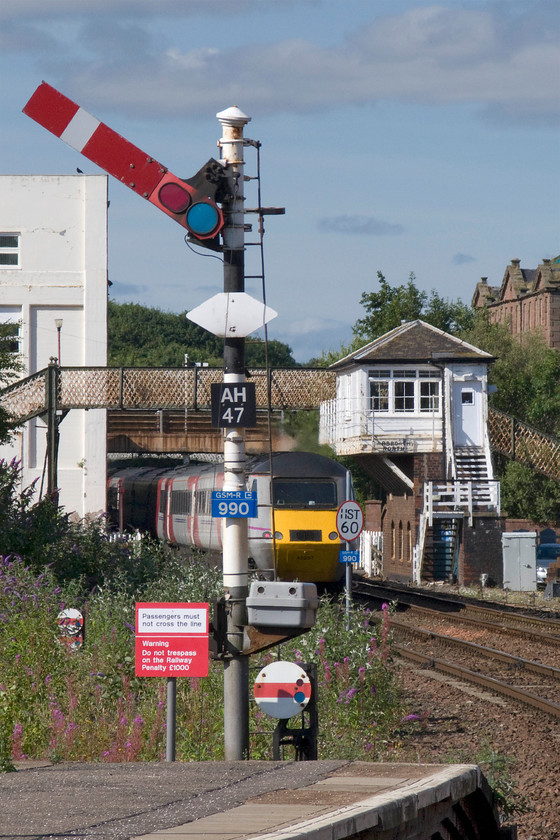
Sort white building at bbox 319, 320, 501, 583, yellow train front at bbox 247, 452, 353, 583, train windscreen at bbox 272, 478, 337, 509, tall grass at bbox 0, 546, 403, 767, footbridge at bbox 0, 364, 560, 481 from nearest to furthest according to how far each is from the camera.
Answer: tall grass at bbox 0, 546, 403, 767 < yellow train front at bbox 247, 452, 353, 583 < train windscreen at bbox 272, 478, 337, 509 < footbridge at bbox 0, 364, 560, 481 < white building at bbox 319, 320, 501, 583

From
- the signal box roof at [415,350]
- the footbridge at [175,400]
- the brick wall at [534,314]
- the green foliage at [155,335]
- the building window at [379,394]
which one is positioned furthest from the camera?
the green foliage at [155,335]

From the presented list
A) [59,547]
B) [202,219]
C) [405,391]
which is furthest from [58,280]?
[202,219]

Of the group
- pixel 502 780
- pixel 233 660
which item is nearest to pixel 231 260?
pixel 233 660

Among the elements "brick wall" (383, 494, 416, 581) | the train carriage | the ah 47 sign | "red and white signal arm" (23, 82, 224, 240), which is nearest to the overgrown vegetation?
the ah 47 sign

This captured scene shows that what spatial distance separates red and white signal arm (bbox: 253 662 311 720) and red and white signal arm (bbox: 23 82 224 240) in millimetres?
3174

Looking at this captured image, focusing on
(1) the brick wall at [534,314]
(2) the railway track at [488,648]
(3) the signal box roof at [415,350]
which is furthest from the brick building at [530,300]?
Result: (2) the railway track at [488,648]

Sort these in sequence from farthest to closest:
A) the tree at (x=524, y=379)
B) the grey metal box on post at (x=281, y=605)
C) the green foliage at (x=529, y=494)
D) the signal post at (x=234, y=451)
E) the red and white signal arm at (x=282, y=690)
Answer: the tree at (x=524, y=379) → the green foliage at (x=529, y=494) → the signal post at (x=234, y=451) → the red and white signal arm at (x=282, y=690) → the grey metal box on post at (x=281, y=605)

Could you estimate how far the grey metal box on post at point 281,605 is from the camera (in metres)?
8.43

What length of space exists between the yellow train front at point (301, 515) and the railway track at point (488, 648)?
198 cm

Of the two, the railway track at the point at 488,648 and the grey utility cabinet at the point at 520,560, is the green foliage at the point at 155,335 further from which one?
the railway track at the point at 488,648

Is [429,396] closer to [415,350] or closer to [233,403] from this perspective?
[415,350]

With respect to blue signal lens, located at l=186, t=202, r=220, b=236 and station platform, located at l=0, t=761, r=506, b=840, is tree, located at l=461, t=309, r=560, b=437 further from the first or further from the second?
station platform, located at l=0, t=761, r=506, b=840

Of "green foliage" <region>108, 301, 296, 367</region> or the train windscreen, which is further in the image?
"green foliage" <region>108, 301, 296, 367</region>

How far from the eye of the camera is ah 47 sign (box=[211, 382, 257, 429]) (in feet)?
29.5
